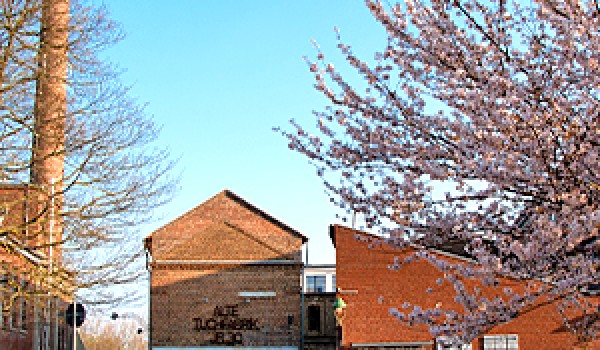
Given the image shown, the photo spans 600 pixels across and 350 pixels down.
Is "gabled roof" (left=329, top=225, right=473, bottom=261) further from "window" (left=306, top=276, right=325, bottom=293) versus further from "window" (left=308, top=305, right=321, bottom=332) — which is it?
"window" (left=306, top=276, right=325, bottom=293)

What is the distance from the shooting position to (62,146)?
56.6ft

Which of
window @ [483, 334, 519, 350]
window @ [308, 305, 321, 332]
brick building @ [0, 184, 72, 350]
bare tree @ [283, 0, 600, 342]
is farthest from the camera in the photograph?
window @ [308, 305, 321, 332]

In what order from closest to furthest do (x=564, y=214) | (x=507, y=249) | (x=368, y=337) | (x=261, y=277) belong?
(x=564, y=214), (x=507, y=249), (x=368, y=337), (x=261, y=277)

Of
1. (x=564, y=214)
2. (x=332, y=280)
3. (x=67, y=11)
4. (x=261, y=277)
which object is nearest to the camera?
(x=564, y=214)


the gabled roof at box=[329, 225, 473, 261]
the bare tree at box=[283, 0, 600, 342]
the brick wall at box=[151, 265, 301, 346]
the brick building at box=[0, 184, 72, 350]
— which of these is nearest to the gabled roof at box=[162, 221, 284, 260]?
the brick wall at box=[151, 265, 301, 346]

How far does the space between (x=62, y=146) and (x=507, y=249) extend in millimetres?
11186

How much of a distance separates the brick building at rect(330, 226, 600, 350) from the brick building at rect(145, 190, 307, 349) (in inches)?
226

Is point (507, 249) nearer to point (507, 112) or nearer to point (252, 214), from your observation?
point (507, 112)

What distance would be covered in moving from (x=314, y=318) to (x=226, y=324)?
153 inches

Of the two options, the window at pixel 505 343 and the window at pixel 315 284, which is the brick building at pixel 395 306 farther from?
the window at pixel 315 284

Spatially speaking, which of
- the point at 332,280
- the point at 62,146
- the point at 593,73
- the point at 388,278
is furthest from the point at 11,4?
the point at 332,280

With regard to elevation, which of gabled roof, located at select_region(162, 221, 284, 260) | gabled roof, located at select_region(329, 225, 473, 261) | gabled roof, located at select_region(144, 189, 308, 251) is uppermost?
gabled roof, located at select_region(144, 189, 308, 251)

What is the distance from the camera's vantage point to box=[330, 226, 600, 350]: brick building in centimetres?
2973

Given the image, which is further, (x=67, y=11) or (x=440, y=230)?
(x=67, y=11)
